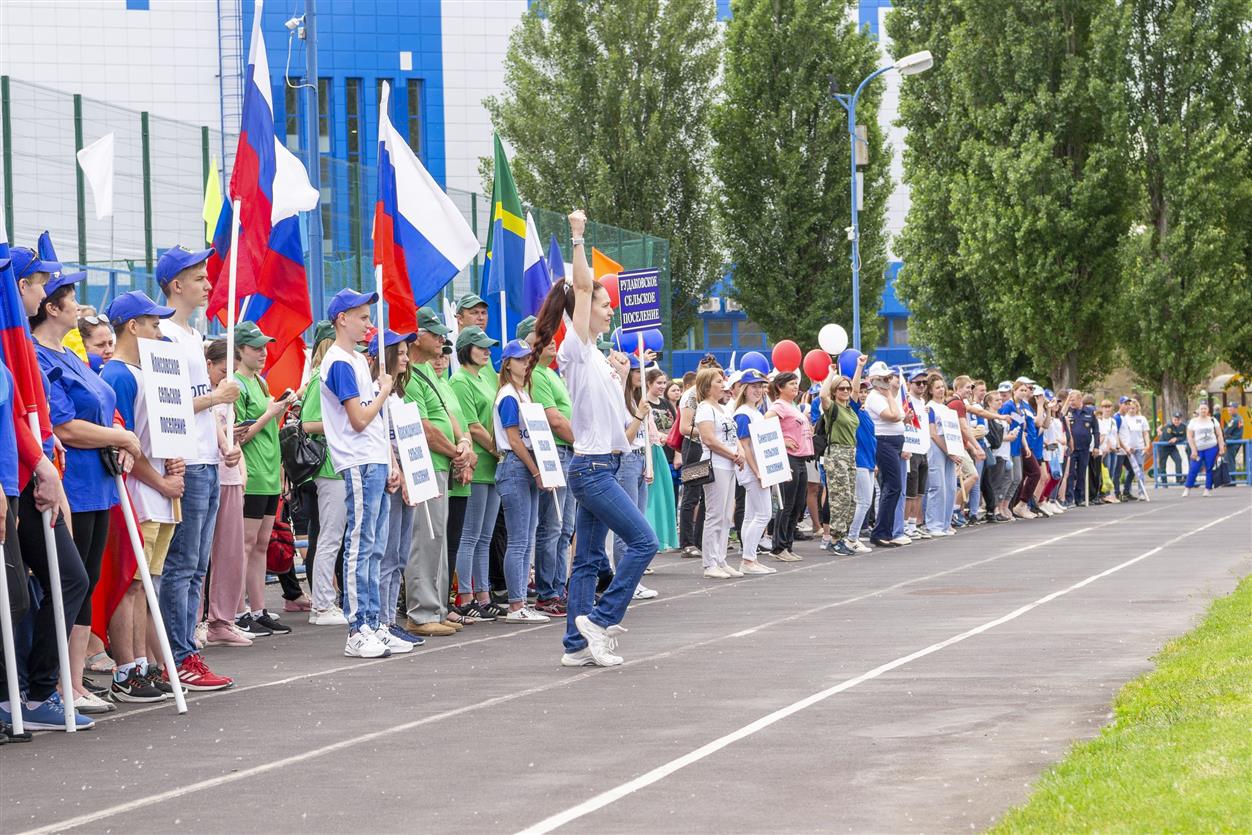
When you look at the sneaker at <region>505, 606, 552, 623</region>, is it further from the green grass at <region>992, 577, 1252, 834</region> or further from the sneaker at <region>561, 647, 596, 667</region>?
the green grass at <region>992, 577, 1252, 834</region>

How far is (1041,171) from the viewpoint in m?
44.9

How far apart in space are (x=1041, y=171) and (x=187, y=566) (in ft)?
125

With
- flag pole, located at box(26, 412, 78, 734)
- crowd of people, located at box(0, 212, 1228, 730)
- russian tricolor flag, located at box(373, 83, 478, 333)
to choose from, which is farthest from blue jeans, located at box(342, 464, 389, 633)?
flag pole, located at box(26, 412, 78, 734)

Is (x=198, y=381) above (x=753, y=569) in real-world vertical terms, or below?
above

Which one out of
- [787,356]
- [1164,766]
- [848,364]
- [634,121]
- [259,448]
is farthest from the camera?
[634,121]

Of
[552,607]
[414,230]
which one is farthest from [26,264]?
[552,607]

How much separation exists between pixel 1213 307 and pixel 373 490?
37.4 metres

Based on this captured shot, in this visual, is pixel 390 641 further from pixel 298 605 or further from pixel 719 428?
pixel 719 428

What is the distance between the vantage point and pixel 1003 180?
149 ft

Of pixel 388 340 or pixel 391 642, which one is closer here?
pixel 391 642

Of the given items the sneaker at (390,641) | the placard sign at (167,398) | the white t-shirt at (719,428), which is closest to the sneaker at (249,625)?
the sneaker at (390,641)

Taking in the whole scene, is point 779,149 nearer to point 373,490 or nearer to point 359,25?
point 359,25

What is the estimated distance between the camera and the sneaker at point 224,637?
39.8 feet

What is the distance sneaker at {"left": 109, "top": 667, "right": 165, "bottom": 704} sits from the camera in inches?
368
